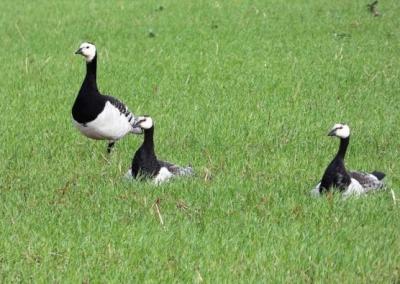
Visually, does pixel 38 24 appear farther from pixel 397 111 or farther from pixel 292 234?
pixel 292 234

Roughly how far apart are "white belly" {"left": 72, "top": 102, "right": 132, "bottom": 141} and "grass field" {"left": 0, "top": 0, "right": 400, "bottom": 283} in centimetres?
34

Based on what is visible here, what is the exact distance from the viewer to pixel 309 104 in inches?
524

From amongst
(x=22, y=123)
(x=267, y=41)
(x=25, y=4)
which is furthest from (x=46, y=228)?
(x=25, y=4)

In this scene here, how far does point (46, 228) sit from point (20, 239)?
30cm

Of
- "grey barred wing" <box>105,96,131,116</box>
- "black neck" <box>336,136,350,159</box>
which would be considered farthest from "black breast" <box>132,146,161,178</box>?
"black neck" <box>336,136,350,159</box>

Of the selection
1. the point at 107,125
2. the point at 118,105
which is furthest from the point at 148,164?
the point at 118,105

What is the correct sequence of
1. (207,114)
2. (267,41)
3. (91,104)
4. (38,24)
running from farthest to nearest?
(38,24) < (267,41) < (207,114) < (91,104)

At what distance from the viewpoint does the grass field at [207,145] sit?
706 centimetres

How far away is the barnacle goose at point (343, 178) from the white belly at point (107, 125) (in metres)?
2.78

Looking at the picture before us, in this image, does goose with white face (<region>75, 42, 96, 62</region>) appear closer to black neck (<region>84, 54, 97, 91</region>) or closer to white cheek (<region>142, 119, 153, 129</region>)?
black neck (<region>84, 54, 97, 91</region>)

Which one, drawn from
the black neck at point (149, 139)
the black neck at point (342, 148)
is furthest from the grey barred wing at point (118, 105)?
the black neck at point (342, 148)

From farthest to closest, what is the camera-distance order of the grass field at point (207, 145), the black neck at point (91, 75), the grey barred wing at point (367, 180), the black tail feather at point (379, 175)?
the black neck at point (91, 75)
the black tail feather at point (379, 175)
the grey barred wing at point (367, 180)
the grass field at point (207, 145)

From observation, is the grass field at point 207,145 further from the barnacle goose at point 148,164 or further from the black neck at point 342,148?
the black neck at point 342,148

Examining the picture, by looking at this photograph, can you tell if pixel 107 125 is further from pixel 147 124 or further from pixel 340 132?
pixel 340 132
